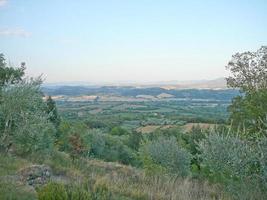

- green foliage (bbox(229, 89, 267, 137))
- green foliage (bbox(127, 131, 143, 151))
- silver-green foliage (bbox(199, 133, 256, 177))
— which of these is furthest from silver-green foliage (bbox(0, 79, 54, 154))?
green foliage (bbox(127, 131, 143, 151))

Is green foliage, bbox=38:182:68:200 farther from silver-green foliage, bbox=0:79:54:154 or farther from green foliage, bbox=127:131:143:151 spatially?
green foliage, bbox=127:131:143:151

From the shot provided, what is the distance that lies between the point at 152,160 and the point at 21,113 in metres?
7.27

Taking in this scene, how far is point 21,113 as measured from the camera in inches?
778

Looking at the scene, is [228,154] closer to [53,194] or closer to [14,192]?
[53,194]

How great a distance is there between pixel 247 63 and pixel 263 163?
61.6ft

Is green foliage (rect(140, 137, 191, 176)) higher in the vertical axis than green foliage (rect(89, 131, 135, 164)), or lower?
higher

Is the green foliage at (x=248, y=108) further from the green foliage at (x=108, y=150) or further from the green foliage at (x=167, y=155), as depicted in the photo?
the green foliage at (x=108, y=150)

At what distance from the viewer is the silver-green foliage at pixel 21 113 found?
19656 mm

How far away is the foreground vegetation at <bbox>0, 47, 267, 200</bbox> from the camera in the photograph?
31.8ft

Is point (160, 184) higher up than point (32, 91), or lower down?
lower down

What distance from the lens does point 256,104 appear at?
23.0 metres

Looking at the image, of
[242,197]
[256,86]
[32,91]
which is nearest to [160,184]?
[242,197]

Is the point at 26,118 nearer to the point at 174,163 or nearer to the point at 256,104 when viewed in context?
the point at 174,163

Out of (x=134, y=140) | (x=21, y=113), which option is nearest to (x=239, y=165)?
(x=21, y=113)
